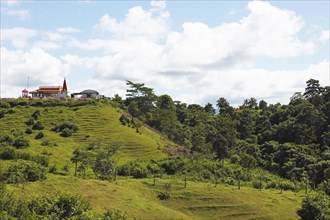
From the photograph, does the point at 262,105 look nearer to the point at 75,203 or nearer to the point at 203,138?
the point at 203,138

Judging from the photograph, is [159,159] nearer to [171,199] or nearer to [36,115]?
[171,199]

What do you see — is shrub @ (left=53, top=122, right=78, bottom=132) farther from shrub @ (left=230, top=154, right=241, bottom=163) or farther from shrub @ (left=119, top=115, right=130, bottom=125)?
shrub @ (left=230, top=154, right=241, bottom=163)

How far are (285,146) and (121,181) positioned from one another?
50.1m

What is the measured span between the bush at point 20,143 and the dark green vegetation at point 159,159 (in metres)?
0.23

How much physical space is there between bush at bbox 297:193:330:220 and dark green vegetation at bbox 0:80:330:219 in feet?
0.50

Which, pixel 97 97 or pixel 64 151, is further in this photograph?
pixel 97 97

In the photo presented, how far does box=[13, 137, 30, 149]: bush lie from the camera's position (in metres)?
91.4

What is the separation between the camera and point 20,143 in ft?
300

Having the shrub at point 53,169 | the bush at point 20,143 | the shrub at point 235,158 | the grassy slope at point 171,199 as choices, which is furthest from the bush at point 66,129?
the shrub at point 235,158

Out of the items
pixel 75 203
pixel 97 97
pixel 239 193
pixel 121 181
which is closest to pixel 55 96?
pixel 97 97

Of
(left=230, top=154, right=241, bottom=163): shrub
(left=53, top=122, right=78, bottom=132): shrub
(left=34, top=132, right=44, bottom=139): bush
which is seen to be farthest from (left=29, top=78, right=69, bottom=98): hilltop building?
Result: (left=230, top=154, right=241, bottom=163): shrub

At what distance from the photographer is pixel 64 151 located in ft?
303

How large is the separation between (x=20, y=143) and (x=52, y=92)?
147 feet

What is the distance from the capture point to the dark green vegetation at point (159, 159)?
62531 millimetres
